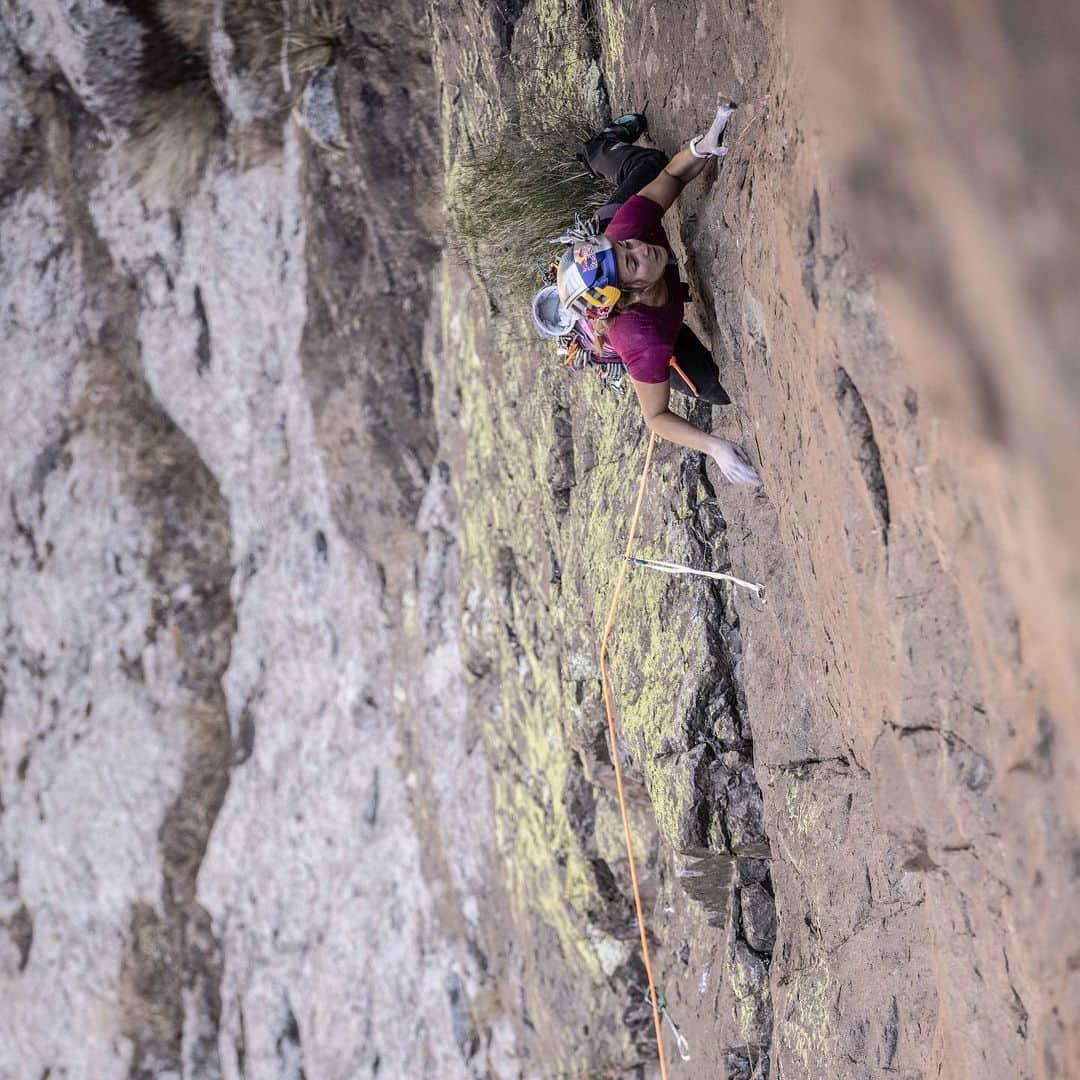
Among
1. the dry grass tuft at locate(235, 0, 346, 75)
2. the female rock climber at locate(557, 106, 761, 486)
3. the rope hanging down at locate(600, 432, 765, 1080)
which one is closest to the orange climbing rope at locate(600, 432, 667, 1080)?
the rope hanging down at locate(600, 432, 765, 1080)

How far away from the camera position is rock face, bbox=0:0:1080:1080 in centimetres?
189

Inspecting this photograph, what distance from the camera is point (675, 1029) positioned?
4754mm

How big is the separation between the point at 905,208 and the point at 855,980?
2.63 metres

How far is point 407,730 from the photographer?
269 inches

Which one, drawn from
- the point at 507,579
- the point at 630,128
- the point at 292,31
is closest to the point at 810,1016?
the point at 507,579

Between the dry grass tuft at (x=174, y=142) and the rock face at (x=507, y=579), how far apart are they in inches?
1.3

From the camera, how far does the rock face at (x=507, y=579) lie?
1.89 metres

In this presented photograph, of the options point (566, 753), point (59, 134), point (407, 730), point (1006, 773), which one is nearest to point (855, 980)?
point (1006, 773)

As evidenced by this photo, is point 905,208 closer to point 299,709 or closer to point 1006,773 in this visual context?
point 1006,773

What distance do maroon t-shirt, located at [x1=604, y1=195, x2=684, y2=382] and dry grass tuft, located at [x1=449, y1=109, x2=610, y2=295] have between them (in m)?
0.69

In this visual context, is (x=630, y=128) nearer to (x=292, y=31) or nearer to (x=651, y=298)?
(x=651, y=298)

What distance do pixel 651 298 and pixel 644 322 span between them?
0.09 meters

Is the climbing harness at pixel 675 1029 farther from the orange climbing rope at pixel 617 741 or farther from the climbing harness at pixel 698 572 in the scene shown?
the climbing harness at pixel 698 572

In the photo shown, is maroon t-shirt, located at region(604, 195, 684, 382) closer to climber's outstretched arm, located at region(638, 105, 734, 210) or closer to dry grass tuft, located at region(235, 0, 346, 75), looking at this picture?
climber's outstretched arm, located at region(638, 105, 734, 210)
